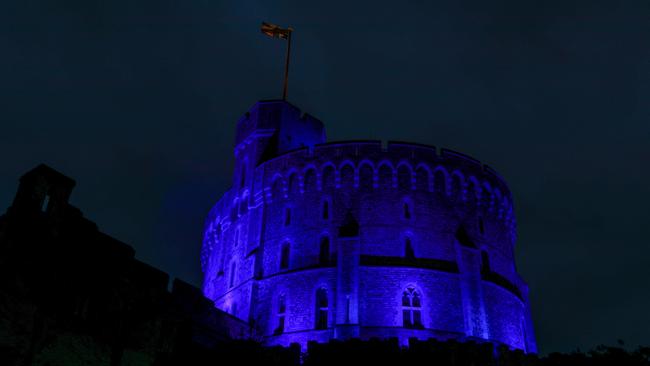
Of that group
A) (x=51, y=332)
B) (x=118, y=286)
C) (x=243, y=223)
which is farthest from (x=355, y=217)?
(x=51, y=332)

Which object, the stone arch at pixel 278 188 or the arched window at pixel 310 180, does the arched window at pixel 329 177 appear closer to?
the arched window at pixel 310 180

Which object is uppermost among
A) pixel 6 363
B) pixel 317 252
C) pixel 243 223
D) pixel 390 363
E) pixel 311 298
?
pixel 243 223

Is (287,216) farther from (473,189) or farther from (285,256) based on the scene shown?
(473,189)

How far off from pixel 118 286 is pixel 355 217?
1766 centimetres

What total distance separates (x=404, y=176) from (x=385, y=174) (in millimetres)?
1066

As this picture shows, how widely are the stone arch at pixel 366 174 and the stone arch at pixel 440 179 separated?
11.5 feet

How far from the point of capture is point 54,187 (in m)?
14.0

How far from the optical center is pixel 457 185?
1286 inches

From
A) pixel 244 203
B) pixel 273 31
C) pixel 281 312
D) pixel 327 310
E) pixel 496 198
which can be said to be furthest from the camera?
pixel 273 31

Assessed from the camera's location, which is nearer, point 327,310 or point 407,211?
point 327,310

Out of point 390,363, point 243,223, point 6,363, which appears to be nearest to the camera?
point 6,363

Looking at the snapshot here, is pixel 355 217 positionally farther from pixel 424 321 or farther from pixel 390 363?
pixel 390 363

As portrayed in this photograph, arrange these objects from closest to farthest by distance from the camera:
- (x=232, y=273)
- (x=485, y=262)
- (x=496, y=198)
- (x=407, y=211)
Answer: (x=407, y=211) < (x=485, y=262) < (x=496, y=198) < (x=232, y=273)

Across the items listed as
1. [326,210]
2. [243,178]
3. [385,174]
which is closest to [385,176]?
[385,174]
